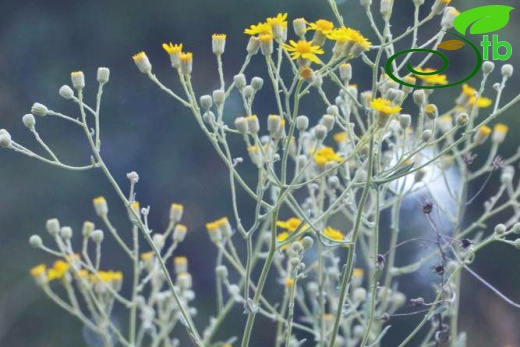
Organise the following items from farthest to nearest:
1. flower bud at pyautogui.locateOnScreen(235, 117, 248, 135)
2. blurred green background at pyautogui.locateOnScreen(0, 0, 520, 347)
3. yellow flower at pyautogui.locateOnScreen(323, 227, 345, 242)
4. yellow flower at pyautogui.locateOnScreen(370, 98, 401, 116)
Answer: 1. blurred green background at pyautogui.locateOnScreen(0, 0, 520, 347)
2. yellow flower at pyautogui.locateOnScreen(323, 227, 345, 242)
3. flower bud at pyautogui.locateOnScreen(235, 117, 248, 135)
4. yellow flower at pyautogui.locateOnScreen(370, 98, 401, 116)

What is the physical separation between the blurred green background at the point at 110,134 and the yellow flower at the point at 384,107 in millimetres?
2764

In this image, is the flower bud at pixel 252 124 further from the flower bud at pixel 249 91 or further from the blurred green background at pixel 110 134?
the blurred green background at pixel 110 134

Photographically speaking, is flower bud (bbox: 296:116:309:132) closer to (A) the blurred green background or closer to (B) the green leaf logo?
(B) the green leaf logo

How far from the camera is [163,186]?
3973 millimetres

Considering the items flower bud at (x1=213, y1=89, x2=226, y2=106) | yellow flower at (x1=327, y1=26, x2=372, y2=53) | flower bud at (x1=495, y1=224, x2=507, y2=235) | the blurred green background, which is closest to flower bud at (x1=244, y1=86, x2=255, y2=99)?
flower bud at (x1=213, y1=89, x2=226, y2=106)

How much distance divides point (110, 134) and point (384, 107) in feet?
10.4

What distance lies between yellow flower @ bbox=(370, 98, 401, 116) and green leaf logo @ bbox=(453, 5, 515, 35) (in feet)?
0.71

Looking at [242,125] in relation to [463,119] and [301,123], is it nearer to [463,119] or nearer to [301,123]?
[301,123]

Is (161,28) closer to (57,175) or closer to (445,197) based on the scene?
Answer: (57,175)

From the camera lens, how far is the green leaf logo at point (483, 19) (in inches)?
46.4

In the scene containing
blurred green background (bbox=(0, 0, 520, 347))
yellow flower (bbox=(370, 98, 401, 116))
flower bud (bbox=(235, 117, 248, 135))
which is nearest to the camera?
yellow flower (bbox=(370, 98, 401, 116))

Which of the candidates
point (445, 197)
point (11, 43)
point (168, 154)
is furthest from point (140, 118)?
point (445, 197)

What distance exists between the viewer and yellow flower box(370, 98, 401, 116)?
975mm

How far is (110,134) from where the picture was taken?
13.3 ft
